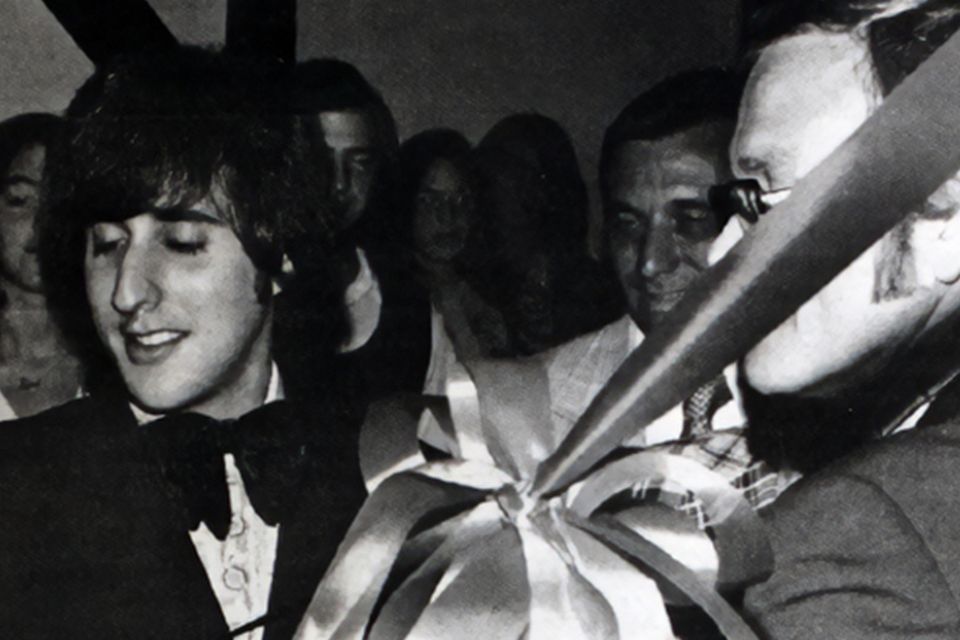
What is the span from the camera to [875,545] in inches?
67.3

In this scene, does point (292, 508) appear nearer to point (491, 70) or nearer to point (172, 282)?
point (172, 282)

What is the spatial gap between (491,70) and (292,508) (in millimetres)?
606

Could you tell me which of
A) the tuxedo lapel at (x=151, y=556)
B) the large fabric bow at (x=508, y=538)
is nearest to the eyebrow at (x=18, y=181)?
the tuxedo lapel at (x=151, y=556)

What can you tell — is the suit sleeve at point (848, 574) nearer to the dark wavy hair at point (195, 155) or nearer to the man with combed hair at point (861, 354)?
the man with combed hair at point (861, 354)

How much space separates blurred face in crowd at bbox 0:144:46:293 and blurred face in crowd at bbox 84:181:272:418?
0.10 meters

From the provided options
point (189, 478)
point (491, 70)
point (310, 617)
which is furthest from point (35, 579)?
point (491, 70)

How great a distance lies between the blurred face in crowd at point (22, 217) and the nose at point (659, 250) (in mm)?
782

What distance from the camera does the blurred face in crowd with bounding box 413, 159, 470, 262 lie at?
1.81 meters

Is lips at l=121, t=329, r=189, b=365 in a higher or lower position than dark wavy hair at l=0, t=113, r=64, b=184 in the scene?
lower

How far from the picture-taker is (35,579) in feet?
5.74

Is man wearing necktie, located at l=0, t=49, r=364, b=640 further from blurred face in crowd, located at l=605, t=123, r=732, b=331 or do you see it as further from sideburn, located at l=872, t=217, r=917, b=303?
sideburn, located at l=872, t=217, r=917, b=303

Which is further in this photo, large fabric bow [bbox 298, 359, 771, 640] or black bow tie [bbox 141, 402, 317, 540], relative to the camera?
black bow tie [bbox 141, 402, 317, 540]

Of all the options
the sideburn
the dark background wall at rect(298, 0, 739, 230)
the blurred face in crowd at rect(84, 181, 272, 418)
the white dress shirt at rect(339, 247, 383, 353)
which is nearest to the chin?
the blurred face in crowd at rect(84, 181, 272, 418)

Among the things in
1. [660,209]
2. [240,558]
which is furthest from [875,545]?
[240,558]
